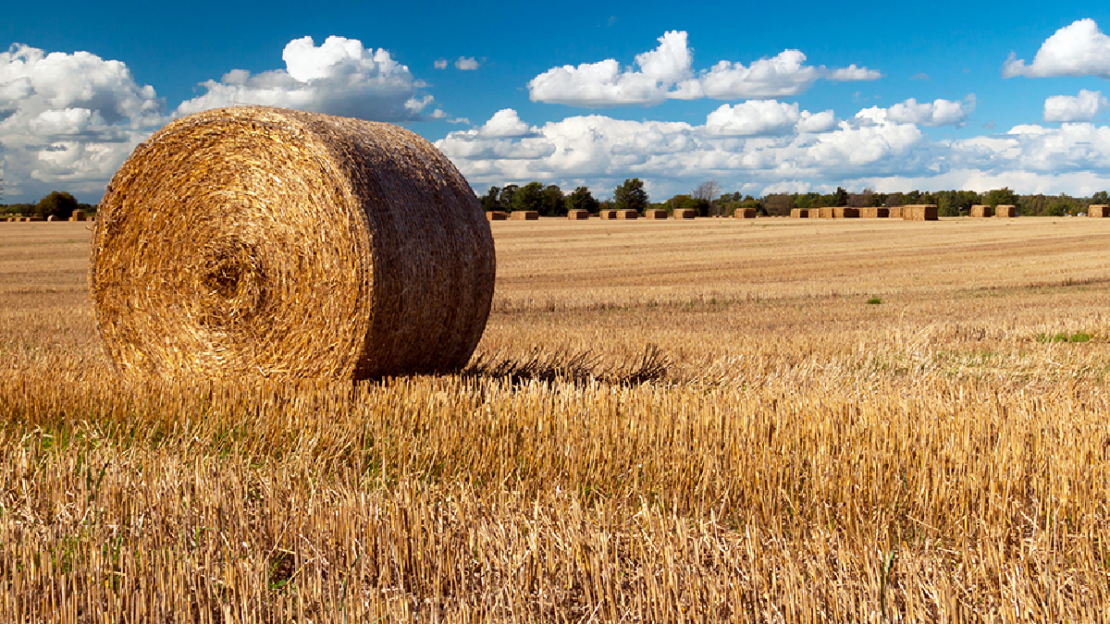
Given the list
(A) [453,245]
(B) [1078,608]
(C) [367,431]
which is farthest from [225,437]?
(B) [1078,608]

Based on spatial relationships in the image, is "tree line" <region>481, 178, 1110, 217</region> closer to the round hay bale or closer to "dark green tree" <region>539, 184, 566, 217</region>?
"dark green tree" <region>539, 184, 566, 217</region>

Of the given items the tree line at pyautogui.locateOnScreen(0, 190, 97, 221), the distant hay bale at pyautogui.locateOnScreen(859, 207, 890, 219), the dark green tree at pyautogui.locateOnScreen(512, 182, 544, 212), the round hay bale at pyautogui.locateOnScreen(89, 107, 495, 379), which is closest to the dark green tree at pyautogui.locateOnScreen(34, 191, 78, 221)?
the tree line at pyautogui.locateOnScreen(0, 190, 97, 221)

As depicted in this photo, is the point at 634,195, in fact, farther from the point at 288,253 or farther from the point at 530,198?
the point at 288,253

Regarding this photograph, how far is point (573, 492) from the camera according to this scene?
4.50m

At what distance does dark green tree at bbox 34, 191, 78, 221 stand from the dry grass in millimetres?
50239

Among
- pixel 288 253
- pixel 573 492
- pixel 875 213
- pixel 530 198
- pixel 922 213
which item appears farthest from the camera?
pixel 530 198

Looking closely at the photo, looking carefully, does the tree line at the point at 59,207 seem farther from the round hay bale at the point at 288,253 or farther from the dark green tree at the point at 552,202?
the round hay bale at the point at 288,253

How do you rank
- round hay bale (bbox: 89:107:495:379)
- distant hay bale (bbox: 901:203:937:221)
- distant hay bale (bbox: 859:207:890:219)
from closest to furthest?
round hay bale (bbox: 89:107:495:379) → distant hay bale (bbox: 901:203:937:221) → distant hay bale (bbox: 859:207:890:219)

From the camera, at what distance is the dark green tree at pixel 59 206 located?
5441 centimetres

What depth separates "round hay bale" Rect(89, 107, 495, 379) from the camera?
7.02 m

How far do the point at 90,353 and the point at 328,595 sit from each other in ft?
24.4

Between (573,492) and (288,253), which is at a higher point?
(288,253)

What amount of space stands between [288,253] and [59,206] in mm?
54499

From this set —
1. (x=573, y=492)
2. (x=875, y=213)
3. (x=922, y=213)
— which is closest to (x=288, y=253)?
(x=573, y=492)
